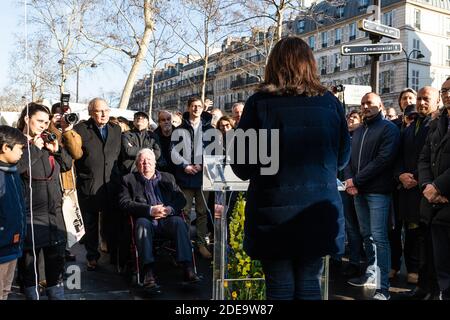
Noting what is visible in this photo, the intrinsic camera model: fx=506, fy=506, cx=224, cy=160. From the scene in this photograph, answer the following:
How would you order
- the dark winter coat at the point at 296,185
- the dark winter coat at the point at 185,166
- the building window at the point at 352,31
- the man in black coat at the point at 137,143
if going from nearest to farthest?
1. the dark winter coat at the point at 296,185
2. the man in black coat at the point at 137,143
3. the dark winter coat at the point at 185,166
4. the building window at the point at 352,31

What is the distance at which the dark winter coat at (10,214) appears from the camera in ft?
11.0

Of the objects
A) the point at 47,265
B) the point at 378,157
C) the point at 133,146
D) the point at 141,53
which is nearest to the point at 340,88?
the point at 378,157

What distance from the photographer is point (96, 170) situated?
590 centimetres

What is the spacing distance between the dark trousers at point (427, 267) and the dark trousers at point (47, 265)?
10.9 feet

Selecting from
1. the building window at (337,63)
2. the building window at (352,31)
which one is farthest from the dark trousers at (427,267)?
the building window at (352,31)

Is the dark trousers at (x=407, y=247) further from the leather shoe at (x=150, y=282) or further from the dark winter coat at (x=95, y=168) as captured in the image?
the dark winter coat at (x=95, y=168)

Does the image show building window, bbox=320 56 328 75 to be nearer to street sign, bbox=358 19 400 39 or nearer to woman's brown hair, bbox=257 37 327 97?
street sign, bbox=358 19 400 39

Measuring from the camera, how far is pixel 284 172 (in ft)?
8.59

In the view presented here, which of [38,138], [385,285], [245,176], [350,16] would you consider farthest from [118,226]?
[350,16]

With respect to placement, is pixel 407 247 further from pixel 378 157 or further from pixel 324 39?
pixel 324 39

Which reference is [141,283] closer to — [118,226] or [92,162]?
[118,226]

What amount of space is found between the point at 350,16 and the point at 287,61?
6269 centimetres

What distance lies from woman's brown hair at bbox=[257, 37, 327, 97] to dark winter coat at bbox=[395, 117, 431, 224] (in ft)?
8.81

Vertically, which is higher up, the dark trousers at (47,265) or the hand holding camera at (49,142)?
the hand holding camera at (49,142)
